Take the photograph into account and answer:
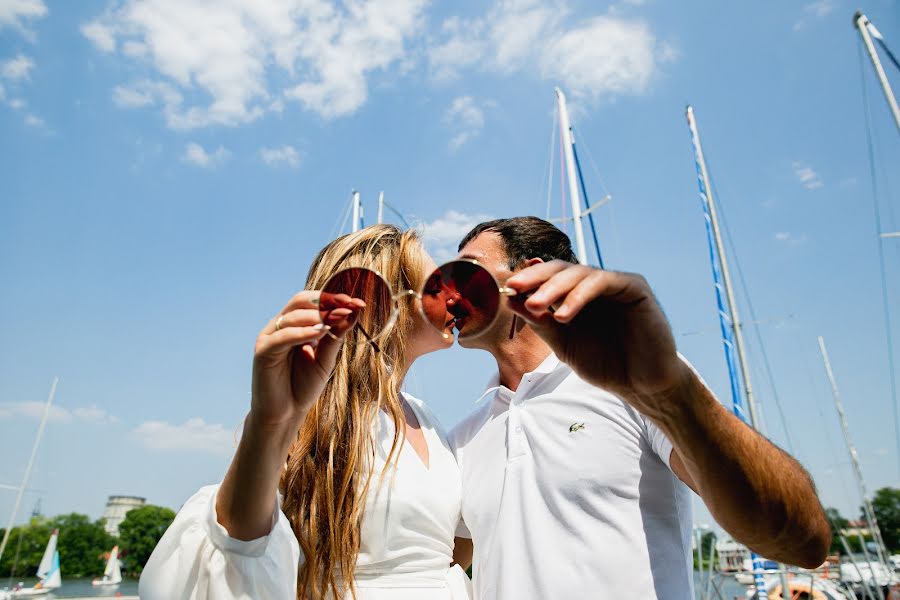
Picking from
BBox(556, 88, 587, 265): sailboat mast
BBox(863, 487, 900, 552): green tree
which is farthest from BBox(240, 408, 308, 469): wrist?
BBox(863, 487, 900, 552): green tree

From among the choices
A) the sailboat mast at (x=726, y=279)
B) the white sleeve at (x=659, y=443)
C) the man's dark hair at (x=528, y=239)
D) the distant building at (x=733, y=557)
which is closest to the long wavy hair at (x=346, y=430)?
the man's dark hair at (x=528, y=239)

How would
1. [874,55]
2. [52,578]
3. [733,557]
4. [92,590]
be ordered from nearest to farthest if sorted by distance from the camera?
[874,55], [733,557], [52,578], [92,590]

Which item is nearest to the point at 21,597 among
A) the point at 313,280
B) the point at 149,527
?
the point at 149,527

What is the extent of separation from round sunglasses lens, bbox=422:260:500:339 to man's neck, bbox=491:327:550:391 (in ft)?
6.09

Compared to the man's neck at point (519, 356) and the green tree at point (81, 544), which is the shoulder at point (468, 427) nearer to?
the man's neck at point (519, 356)

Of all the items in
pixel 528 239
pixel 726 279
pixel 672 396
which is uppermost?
pixel 726 279

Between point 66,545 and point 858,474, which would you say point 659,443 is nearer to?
point 858,474

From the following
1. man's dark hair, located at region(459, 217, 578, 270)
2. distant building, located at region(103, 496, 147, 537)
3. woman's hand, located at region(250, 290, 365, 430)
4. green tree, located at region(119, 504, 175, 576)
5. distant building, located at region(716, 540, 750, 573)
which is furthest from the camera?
distant building, located at region(103, 496, 147, 537)

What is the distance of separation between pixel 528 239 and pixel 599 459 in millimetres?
2091

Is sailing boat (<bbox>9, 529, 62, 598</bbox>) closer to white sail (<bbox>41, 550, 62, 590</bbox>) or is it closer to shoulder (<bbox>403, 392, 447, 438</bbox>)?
white sail (<bbox>41, 550, 62, 590</bbox>)

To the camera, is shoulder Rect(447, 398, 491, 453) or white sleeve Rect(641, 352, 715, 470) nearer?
white sleeve Rect(641, 352, 715, 470)

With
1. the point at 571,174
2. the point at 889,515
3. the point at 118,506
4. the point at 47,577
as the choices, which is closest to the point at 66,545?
the point at 47,577

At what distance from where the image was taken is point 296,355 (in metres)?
2.06

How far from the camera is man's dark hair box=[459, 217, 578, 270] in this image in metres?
4.34
